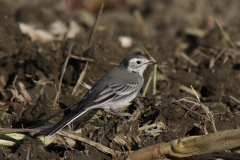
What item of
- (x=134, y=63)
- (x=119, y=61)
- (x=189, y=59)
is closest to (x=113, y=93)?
(x=134, y=63)

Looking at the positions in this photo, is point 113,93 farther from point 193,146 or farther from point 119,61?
point 119,61

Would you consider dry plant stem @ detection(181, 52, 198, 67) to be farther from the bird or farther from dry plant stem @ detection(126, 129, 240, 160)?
dry plant stem @ detection(126, 129, 240, 160)

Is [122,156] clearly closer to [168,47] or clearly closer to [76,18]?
[168,47]

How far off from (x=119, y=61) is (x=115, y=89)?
1942mm

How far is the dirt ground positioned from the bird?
25 centimetres

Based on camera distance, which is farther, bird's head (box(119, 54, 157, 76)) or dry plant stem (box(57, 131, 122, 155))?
bird's head (box(119, 54, 157, 76))

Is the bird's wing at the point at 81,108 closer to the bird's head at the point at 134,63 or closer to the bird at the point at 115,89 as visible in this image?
the bird at the point at 115,89

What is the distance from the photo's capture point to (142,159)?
A: 421cm

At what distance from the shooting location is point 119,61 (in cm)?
735

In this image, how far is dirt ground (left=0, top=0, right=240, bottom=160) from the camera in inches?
185

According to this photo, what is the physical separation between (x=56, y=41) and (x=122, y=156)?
4697mm

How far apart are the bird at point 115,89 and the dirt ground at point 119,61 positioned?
0.25 m

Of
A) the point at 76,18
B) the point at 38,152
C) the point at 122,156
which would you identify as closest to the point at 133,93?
the point at 122,156

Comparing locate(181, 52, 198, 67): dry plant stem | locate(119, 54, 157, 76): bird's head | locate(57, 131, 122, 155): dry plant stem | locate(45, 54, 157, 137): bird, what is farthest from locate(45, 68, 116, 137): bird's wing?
locate(181, 52, 198, 67): dry plant stem
